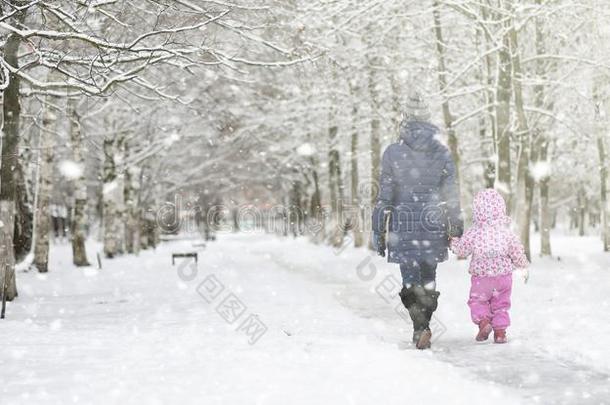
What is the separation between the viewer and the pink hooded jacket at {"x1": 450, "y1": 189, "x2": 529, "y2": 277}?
7.17 m

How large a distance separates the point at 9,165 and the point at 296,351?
7159mm

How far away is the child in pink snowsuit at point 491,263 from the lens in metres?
7.13

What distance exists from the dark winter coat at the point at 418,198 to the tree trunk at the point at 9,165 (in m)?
6.94

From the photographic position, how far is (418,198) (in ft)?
22.3

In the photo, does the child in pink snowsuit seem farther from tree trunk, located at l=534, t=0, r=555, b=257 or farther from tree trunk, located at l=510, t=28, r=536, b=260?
tree trunk, located at l=534, t=0, r=555, b=257

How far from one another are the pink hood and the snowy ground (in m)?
1.30

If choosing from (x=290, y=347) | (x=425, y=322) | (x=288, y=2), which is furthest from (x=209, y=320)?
(x=288, y=2)

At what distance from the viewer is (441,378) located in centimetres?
534

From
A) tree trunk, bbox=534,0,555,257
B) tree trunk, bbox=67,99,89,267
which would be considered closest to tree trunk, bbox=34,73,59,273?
tree trunk, bbox=67,99,89,267

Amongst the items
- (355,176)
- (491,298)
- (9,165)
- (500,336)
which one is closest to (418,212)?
(491,298)

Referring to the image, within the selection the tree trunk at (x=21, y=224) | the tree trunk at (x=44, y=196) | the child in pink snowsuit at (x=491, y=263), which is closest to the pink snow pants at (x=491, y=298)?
the child in pink snowsuit at (x=491, y=263)

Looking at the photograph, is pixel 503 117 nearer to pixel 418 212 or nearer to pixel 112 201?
pixel 418 212

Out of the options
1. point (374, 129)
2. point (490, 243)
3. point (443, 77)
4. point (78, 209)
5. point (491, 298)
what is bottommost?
point (491, 298)

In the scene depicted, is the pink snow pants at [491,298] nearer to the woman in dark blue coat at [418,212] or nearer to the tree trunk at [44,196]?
the woman in dark blue coat at [418,212]
